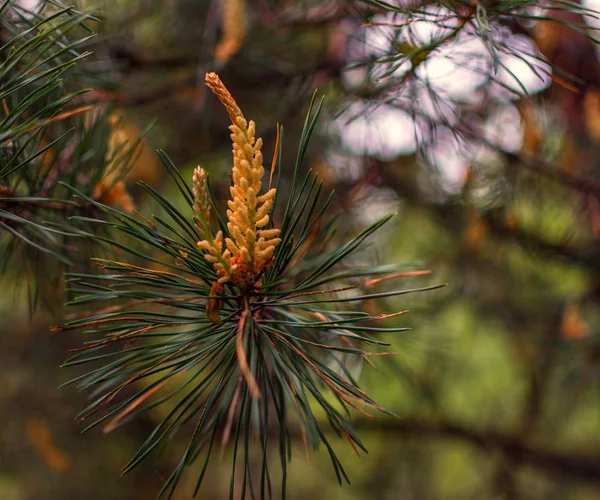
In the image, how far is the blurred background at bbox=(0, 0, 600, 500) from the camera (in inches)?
25.1

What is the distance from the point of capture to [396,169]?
1.12 m

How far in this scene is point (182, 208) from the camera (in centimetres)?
145

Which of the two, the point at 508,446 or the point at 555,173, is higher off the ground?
the point at 555,173

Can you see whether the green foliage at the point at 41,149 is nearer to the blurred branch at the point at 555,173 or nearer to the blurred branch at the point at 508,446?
the blurred branch at the point at 555,173

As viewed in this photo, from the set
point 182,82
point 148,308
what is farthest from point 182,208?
point 148,308

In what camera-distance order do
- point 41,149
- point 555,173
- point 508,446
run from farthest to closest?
point 508,446, point 555,173, point 41,149

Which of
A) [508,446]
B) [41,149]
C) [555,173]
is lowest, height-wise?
[508,446]

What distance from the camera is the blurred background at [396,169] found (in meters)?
0.64

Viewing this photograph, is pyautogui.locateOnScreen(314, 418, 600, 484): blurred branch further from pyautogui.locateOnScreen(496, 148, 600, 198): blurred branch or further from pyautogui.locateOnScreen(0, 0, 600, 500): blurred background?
pyautogui.locateOnScreen(496, 148, 600, 198): blurred branch

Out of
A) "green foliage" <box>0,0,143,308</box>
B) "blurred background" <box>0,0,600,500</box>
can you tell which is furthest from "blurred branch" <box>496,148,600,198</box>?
"green foliage" <box>0,0,143,308</box>

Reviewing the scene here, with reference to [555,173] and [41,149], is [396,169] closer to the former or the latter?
[555,173]

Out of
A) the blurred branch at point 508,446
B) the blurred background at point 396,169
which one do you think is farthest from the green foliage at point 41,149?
the blurred branch at point 508,446

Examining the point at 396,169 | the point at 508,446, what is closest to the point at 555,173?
the point at 396,169

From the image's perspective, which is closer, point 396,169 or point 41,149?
point 41,149
